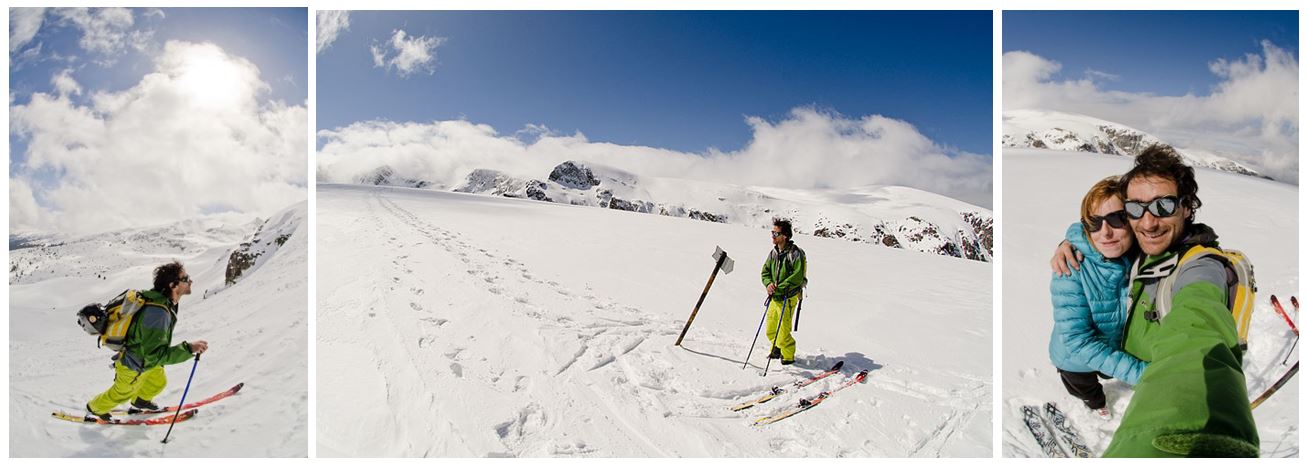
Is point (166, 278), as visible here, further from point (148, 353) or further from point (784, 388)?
point (784, 388)

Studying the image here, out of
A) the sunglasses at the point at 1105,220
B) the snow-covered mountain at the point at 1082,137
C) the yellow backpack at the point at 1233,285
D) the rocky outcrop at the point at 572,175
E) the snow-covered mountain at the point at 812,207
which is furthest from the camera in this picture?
the rocky outcrop at the point at 572,175

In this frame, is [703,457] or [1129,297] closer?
[1129,297]

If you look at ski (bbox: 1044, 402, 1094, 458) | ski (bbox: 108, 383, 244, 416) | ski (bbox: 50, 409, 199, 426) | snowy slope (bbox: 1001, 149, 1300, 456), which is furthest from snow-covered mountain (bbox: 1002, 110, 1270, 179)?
ski (bbox: 50, 409, 199, 426)

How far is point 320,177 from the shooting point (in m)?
4.87

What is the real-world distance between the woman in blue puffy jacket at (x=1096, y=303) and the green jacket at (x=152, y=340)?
504 centimetres

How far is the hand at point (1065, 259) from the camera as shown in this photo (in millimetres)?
2717

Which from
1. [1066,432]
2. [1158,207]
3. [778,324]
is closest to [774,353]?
[778,324]

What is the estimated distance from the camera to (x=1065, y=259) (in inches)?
109

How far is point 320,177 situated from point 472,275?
168 cm

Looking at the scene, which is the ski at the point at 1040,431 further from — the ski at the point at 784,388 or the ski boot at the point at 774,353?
the ski boot at the point at 774,353

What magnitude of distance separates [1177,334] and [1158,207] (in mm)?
914

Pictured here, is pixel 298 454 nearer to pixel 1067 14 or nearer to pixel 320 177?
pixel 320 177

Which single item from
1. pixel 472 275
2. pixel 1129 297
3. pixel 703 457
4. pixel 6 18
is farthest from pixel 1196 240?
pixel 6 18

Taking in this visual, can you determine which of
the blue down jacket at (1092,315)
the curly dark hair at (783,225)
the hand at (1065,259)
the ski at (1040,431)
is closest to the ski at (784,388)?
the curly dark hair at (783,225)
